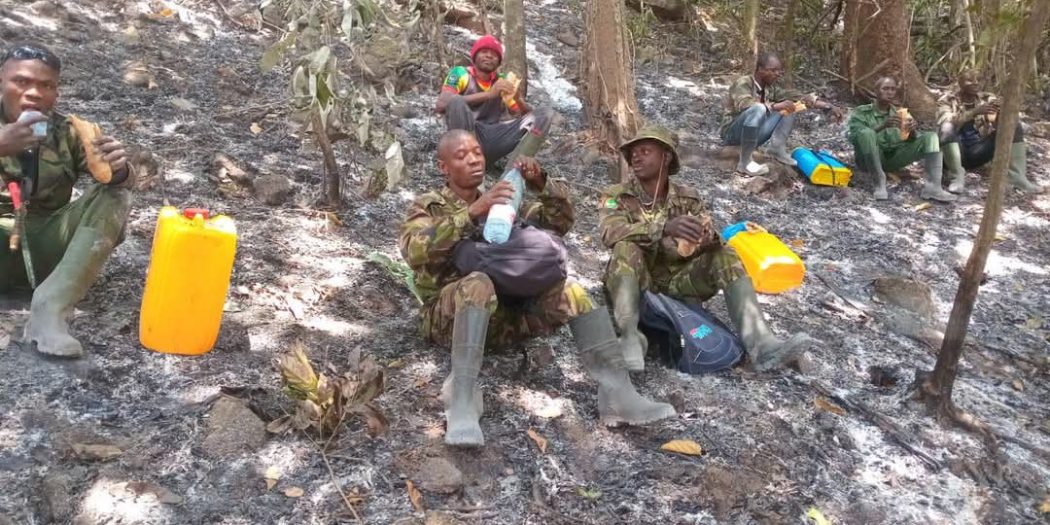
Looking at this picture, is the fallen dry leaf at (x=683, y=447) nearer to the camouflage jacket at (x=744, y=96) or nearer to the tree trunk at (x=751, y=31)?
the camouflage jacket at (x=744, y=96)

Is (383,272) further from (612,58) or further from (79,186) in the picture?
(612,58)

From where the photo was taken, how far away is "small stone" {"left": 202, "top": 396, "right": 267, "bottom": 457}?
265 centimetres

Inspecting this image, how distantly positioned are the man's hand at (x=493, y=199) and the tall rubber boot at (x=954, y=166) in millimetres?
5032

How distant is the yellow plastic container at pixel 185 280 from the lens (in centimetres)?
290

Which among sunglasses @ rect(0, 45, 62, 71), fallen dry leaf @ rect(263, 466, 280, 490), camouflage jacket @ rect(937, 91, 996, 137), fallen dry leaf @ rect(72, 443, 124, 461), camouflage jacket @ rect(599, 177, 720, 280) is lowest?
fallen dry leaf @ rect(72, 443, 124, 461)

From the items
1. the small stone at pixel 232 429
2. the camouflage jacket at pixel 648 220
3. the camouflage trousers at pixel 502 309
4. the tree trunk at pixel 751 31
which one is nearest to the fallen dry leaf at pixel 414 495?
the small stone at pixel 232 429

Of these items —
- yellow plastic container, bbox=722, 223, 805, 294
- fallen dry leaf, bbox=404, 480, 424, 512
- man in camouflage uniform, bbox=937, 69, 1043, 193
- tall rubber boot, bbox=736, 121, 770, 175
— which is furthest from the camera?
man in camouflage uniform, bbox=937, 69, 1043, 193

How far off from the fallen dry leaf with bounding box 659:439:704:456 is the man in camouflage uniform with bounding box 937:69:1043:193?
472 centimetres

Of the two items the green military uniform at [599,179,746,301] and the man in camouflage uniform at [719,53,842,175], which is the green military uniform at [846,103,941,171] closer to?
the man in camouflage uniform at [719,53,842,175]

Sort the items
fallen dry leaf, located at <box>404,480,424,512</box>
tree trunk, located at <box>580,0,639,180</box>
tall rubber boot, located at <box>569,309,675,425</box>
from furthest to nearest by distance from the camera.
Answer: tree trunk, located at <box>580,0,639,180</box> < tall rubber boot, located at <box>569,309,675,425</box> < fallen dry leaf, located at <box>404,480,424,512</box>

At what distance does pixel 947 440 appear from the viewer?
3.14 meters

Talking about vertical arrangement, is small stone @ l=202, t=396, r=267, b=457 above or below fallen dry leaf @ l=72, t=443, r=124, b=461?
above

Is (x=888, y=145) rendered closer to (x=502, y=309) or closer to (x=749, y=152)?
(x=749, y=152)

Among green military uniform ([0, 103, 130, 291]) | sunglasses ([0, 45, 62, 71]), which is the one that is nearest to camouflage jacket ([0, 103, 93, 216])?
green military uniform ([0, 103, 130, 291])
